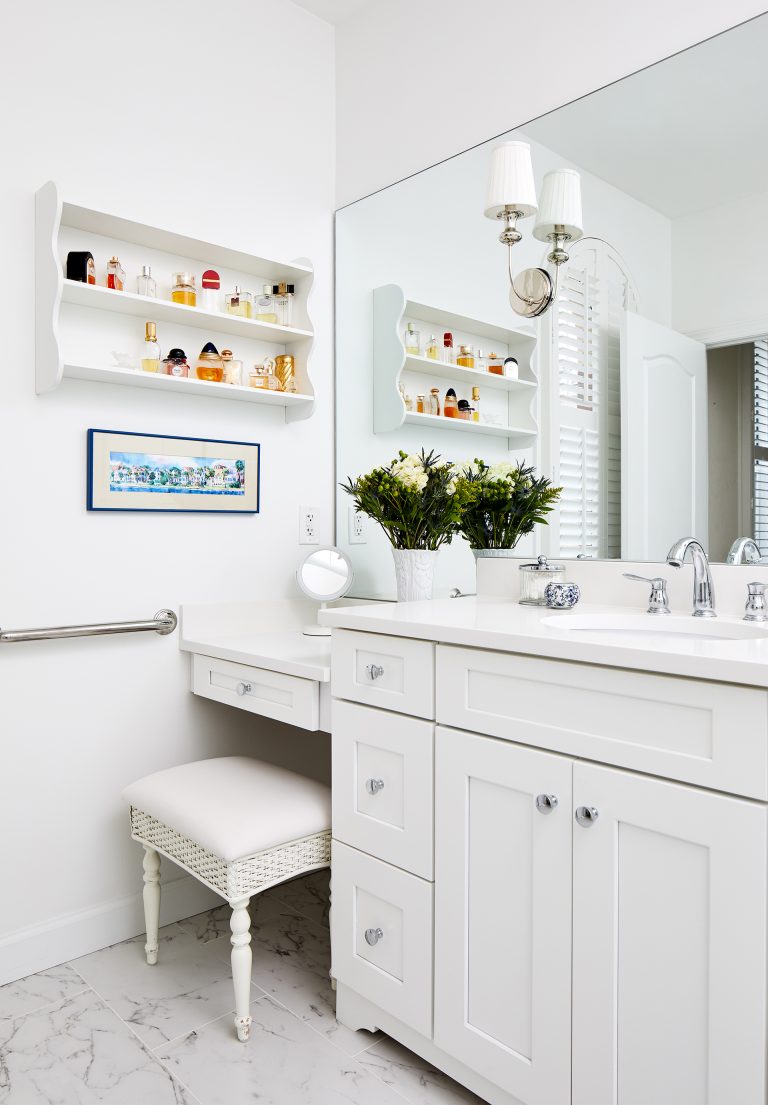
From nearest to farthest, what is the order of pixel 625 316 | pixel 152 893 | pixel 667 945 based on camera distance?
pixel 667 945
pixel 625 316
pixel 152 893

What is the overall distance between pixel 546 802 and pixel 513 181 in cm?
136

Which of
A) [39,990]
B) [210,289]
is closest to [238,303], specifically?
[210,289]

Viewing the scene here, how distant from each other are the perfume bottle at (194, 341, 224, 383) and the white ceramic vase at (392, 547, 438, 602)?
0.68 metres

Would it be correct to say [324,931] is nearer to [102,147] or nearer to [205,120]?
[102,147]

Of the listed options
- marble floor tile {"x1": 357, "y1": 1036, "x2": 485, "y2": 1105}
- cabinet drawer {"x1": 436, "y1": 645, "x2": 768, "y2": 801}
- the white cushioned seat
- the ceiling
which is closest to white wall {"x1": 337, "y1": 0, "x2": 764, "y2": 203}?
the ceiling

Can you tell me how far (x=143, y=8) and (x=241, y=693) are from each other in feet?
5.85

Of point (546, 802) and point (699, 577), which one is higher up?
point (699, 577)

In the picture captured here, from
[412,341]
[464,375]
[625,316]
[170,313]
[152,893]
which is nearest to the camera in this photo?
[625,316]

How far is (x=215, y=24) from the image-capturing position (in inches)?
83.9

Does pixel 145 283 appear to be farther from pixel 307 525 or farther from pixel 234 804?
pixel 234 804

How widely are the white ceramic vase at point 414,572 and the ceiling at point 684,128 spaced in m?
0.95

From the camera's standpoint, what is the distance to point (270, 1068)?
A: 150 cm

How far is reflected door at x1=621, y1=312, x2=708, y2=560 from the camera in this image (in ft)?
5.20

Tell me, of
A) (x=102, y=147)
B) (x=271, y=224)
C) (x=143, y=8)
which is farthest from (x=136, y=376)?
(x=143, y=8)
